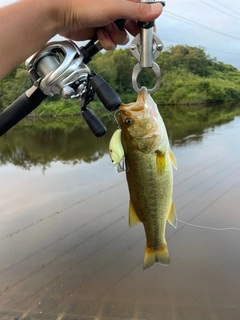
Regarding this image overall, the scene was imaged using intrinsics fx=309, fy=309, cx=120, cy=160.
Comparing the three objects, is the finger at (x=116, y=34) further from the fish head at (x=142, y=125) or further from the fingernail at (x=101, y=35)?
the fish head at (x=142, y=125)

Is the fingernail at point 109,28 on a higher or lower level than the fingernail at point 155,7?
higher

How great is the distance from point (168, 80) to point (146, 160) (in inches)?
1910

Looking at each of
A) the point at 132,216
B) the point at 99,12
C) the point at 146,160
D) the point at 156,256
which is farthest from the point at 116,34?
the point at 156,256

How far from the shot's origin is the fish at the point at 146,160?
5.16ft

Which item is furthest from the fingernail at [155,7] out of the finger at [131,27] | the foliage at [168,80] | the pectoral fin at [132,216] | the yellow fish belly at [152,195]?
the foliage at [168,80]

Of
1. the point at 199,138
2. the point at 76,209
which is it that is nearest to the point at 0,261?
the point at 76,209

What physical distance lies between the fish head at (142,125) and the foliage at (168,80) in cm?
2752

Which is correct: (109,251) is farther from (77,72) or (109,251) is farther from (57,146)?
(57,146)

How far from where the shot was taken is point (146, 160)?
5.29ft

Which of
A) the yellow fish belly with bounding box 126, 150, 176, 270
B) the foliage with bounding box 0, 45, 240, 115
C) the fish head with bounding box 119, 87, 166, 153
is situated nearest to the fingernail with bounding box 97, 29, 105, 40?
the fish head with bounding box 119, 87, 166, 153

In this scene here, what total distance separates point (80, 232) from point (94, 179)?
12.1ft

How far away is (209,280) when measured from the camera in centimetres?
476

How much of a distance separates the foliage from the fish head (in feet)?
90.3

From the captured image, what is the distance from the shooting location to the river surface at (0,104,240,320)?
4.35 meters
